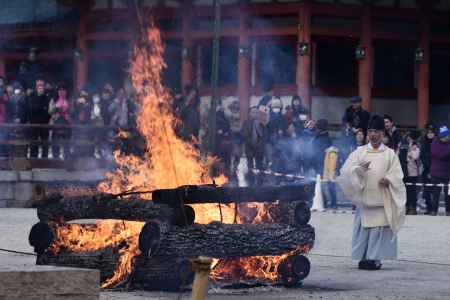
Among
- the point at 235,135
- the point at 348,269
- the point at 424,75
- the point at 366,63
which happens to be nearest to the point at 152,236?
the point at 348,269

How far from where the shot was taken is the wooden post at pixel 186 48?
27.6m

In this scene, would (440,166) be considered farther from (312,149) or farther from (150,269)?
(150,269)

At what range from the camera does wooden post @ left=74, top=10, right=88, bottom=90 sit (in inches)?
1112

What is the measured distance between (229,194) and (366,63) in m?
17.6

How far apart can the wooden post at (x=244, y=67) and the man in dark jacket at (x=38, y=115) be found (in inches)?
230

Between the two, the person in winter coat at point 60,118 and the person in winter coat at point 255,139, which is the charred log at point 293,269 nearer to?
the person in winter coat at point 255,139

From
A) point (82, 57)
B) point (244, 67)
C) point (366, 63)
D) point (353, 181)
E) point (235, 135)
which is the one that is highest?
point (82, 57)

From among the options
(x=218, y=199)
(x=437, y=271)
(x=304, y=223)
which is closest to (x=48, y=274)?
(x=218, y=199)

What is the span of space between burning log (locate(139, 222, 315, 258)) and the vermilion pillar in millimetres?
16642

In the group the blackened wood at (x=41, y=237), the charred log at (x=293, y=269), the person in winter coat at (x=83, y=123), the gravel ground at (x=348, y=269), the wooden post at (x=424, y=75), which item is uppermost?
the wooden post at (x=424, y=75)

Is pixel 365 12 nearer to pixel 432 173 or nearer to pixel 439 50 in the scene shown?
pixel 439 50

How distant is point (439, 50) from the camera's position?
1123 inches

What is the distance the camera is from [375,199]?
12.4m

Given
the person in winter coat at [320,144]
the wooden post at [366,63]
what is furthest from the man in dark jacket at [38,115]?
the wooden post at [366,63]
